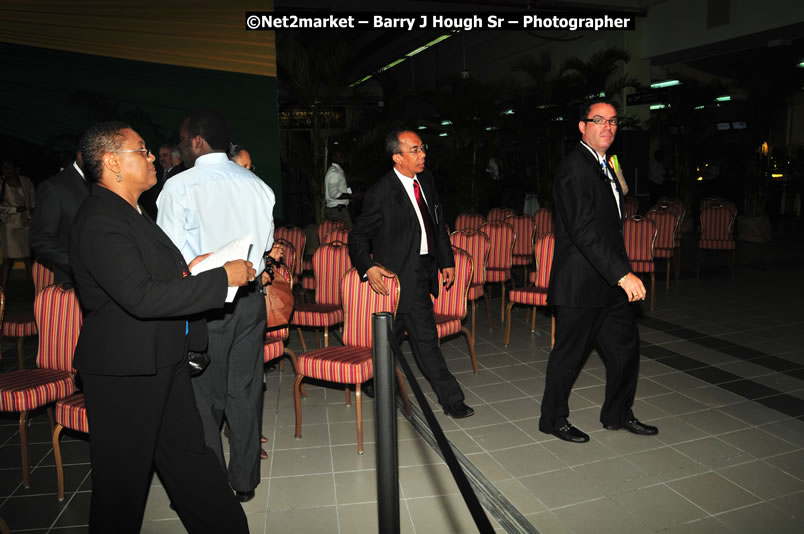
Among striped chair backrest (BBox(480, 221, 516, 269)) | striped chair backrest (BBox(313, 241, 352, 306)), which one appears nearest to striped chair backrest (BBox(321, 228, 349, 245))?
striped chair backrest (BBox(313, 241, 352, 306))

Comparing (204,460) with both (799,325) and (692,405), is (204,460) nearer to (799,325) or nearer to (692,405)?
(692,405)

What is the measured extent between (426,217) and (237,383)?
1515mm

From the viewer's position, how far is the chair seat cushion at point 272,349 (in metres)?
3.79

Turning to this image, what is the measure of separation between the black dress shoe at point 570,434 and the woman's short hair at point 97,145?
269cm

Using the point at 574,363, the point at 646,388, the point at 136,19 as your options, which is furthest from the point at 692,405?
the point at 136,19

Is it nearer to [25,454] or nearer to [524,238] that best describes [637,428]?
[25,454]

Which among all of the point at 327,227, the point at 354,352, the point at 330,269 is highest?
the point at 327,227

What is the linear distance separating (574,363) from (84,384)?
239 centimetres

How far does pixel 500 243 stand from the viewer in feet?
20.3

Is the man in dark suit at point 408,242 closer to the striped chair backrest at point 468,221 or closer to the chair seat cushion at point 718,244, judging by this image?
the striped chair backrest at point 468,221

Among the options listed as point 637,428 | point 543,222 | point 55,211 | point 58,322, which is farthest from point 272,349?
point 543,222

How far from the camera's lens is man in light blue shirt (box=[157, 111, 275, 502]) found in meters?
2.57

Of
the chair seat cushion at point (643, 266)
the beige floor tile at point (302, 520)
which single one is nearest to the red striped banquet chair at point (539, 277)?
the chair seat cushion at point (643, 266)

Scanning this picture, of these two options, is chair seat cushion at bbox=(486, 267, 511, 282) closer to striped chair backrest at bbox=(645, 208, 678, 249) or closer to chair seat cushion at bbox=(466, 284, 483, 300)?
chair seat cushion at bbox=(466, 284, 483, 300)
